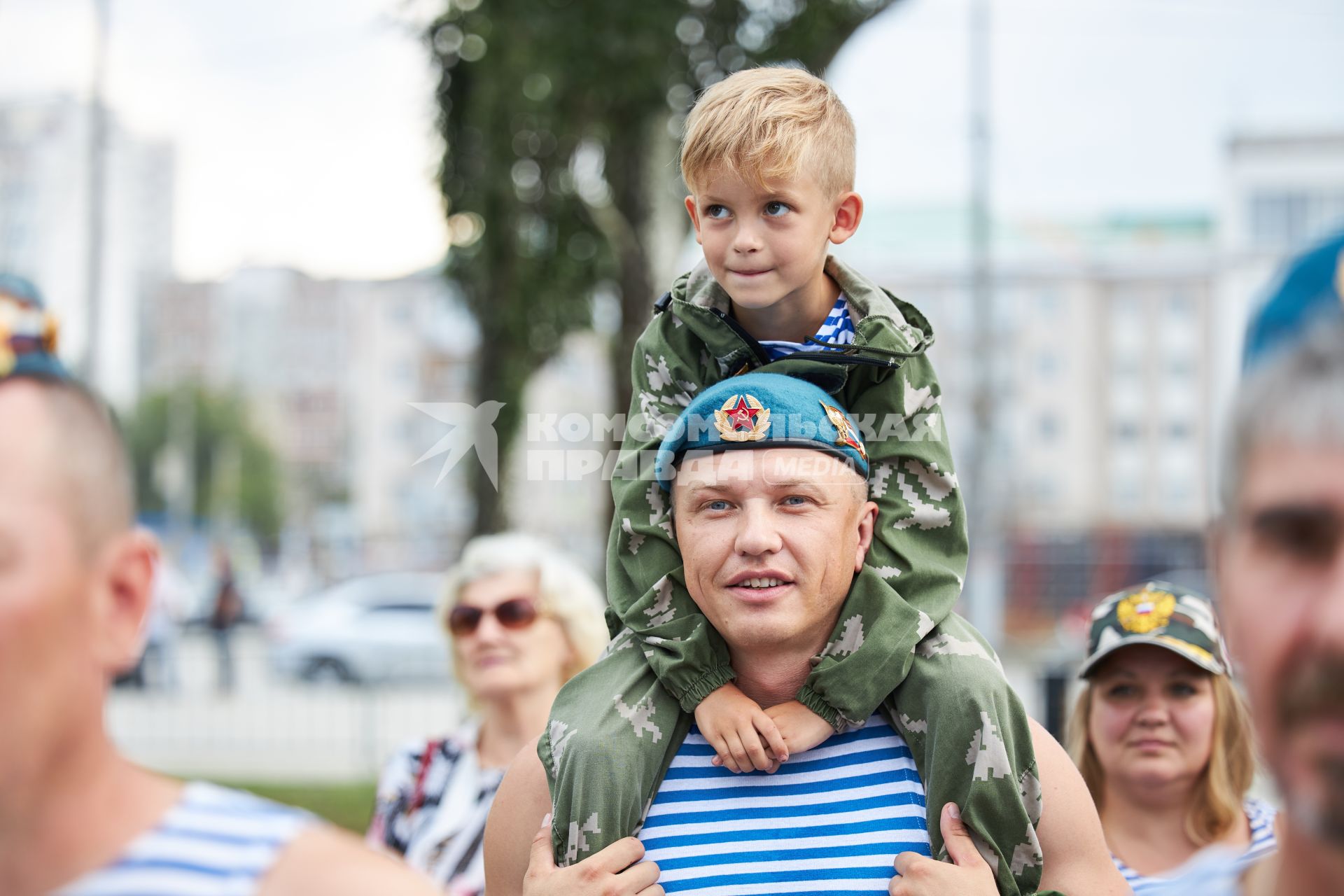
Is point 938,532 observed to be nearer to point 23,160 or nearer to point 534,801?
point 534,801

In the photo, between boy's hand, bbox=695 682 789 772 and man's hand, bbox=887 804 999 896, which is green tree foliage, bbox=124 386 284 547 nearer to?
boy's hand, bbox=695 682 789 772

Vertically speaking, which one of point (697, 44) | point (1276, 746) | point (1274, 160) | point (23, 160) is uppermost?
point (1274, 160)

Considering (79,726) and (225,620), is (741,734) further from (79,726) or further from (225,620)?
(225,620)

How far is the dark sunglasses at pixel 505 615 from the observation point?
15.3ft

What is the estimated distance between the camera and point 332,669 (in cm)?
2241

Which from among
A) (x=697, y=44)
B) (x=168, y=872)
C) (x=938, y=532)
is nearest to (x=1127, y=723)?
(x=938, y=532)

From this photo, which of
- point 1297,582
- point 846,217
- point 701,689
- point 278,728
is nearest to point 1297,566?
point 1297,582

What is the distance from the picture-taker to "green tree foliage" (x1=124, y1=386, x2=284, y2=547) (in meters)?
67.4

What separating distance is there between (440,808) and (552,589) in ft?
2.81

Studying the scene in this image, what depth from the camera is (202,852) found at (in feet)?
4.85

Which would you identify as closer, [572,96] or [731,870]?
[731,870]

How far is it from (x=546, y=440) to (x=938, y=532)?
466 cm

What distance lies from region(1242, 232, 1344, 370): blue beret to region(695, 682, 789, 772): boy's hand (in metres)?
1.25

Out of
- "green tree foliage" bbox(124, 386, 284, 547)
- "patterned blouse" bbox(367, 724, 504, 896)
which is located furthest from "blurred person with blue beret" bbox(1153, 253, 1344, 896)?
"green tree foliage" bbox(124, 386, 284, 547)
